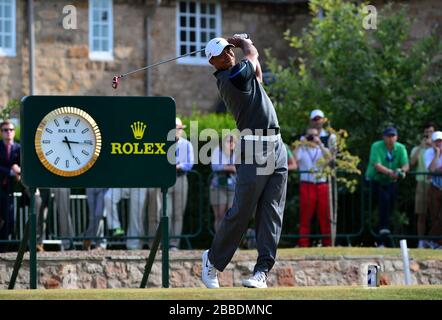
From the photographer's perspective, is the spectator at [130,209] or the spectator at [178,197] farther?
the spectator at [178,197]

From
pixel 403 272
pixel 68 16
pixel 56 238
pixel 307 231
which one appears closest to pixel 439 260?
pixel 403 272

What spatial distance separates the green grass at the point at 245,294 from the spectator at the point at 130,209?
760cm

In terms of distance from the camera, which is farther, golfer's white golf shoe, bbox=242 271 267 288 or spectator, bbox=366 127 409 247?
spectator, bbox=366 127 409 247

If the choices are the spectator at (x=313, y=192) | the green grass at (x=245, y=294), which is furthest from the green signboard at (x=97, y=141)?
the spectator at (x=313, y=192)

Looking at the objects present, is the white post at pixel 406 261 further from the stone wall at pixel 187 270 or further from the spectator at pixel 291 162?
the spectator at pixel 291 162

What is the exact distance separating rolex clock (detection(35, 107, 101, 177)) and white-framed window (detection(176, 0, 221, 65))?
22.8 metres

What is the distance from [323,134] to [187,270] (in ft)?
15.3

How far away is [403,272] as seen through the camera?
17859 mm

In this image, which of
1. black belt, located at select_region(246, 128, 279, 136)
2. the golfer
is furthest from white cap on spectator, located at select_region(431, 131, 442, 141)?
black belt, located at select_region(246, 128, 279, 136)

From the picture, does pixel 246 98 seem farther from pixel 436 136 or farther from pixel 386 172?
pixel 436 136

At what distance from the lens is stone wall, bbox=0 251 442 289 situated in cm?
1717

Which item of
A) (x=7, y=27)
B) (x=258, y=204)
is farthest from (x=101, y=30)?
(x=258, y=204)

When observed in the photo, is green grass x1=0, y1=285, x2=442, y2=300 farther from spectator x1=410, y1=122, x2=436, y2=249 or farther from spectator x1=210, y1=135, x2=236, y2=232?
spectator x1=410, y1=122, x2=436, y2=249

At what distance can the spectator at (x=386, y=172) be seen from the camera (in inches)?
822
